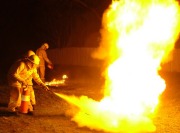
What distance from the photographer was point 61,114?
988 centimetres

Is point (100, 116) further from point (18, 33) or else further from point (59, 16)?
point (18, 33)

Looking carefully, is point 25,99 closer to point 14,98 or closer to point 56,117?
point 14,98

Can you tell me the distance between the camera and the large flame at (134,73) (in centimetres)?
910

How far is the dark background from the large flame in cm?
1825

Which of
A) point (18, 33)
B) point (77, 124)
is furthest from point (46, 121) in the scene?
point (18, 33)

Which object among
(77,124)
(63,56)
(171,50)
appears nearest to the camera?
(77,124)

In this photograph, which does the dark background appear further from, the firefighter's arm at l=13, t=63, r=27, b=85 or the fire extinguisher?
the firefighter's arm at l=13, t=63, r=27, b=85

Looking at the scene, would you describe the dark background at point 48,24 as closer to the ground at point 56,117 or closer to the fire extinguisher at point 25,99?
the ground at point 56,117

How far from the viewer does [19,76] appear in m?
9.27

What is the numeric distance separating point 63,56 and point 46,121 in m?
21.0

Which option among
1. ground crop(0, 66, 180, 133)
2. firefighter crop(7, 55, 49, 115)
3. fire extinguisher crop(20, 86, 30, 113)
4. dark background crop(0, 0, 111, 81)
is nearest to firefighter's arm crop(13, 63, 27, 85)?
firefighter crop(7, 55, 49, 115)

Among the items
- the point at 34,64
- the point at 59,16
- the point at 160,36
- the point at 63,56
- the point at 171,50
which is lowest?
the point at 34,64

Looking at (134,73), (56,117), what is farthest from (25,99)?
(134,73)

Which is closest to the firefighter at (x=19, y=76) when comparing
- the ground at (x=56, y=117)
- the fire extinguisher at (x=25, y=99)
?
the fire extinguisher at (x=25, y=99)
